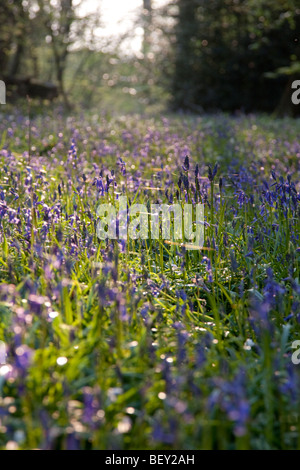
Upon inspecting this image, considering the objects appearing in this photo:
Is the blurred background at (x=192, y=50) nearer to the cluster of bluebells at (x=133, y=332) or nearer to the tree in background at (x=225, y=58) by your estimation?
the tree in background at (x=225, y=58)

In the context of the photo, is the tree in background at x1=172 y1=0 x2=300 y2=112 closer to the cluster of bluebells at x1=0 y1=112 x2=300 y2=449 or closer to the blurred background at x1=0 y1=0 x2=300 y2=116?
the blurred background at x1=0 y1=0 x2=300 y2=116

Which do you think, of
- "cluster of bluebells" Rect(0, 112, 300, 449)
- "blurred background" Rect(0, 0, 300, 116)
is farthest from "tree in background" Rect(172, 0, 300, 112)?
"cluster of bluebells" Rect(0, 112, 300, 449)

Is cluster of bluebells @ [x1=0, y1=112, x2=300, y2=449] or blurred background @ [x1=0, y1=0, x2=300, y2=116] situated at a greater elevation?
blurred background @ [x1=0, y1=0, x2=300, y2=116]

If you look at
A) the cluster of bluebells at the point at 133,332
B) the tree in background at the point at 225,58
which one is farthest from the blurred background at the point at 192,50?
the cluster of bluebells at the point at 133,332

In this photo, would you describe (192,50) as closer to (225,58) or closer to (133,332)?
(225,58)

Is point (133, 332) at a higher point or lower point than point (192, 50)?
lower

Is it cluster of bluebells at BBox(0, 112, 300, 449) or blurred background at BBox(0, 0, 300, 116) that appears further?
blurred background at BBox(0, 0, 300, 116)

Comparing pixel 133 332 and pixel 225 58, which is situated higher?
pixel 225 58

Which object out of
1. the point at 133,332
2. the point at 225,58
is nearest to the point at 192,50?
the point at 225,58

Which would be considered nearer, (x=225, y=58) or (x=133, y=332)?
(x=133, y=332)

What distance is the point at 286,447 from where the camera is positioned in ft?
6.05

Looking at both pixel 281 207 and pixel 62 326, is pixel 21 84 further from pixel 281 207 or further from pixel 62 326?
pixel 62 326

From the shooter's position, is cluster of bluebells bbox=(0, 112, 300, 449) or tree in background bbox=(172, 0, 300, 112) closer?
cluster of bluebells bbox=(0, 112, 300, 449)

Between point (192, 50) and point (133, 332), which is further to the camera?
point (192, 50)
